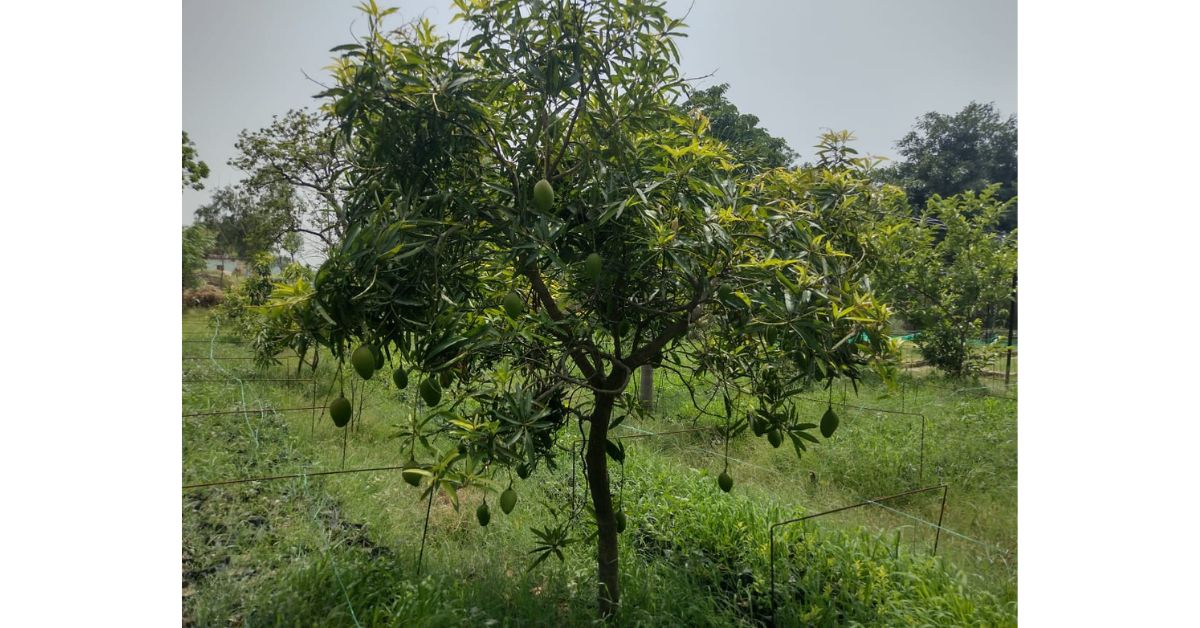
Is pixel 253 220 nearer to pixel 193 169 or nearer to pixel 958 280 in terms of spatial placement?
pixel 193 169

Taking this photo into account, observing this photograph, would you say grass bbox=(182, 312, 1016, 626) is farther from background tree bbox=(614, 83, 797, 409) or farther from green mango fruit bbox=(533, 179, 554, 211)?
green mango fruit bbox=(533, 179, 554, 211)

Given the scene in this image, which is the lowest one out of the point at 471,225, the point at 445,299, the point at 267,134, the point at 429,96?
the point at 445,299

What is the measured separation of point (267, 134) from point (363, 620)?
4.45 m

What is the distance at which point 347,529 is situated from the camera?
180 centimetres

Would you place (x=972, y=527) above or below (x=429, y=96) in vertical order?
below

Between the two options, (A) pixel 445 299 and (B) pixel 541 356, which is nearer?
(A) pixel 445 299

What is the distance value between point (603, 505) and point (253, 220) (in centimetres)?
449

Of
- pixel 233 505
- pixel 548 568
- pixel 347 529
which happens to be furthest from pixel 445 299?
pixel 233 505

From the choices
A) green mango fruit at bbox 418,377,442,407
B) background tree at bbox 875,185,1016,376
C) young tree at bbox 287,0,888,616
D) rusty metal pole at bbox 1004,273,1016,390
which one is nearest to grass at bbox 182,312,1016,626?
young tree at bbox 287,0,888,616

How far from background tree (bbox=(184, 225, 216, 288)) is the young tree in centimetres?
313

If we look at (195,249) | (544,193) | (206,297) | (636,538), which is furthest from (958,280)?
(206,297)

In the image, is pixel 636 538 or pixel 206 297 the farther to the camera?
pixel 206 297

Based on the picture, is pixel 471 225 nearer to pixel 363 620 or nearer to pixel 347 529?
pixel 363 620

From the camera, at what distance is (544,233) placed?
3.16 ft
